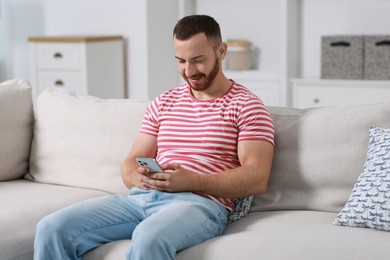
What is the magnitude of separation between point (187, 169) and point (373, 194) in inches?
22.2

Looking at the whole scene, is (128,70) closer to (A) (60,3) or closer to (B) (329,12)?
(A) (60,3)

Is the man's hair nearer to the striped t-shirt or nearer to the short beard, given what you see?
the short beard

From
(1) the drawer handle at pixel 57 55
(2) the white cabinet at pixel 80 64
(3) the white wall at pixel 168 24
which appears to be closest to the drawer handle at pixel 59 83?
(2) the white cabinet at pixel 80 64

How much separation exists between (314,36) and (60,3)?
1.77m

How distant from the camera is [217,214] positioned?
88.1 inches

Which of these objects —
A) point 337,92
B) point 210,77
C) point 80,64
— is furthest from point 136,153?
point 80,64

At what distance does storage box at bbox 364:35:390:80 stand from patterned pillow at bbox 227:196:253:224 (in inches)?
89.8

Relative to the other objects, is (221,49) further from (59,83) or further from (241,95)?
(59,83)

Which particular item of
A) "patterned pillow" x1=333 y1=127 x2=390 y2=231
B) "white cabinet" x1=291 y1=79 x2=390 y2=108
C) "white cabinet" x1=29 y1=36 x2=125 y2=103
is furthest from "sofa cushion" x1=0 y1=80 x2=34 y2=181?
"white cabinet" x1=291 y1=79 x2=390 y2=108

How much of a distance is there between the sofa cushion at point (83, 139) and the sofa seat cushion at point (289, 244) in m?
0.60

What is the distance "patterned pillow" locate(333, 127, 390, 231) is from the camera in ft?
6.93

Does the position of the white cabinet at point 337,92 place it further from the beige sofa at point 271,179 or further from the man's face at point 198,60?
the man's face at point 198,60

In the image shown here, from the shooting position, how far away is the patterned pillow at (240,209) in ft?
7.82

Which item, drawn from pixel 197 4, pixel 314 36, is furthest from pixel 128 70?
pixel 314 36
